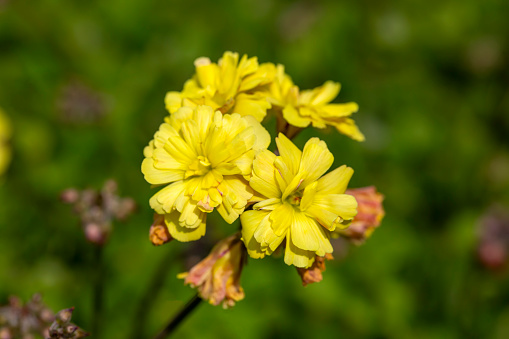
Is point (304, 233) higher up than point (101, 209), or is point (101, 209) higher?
point (304, 233)

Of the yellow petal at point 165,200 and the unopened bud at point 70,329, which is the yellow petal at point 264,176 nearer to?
the yellow petal at point 165,200

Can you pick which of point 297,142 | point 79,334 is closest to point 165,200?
point 79,334

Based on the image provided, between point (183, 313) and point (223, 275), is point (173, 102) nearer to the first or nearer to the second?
point (223, 275)

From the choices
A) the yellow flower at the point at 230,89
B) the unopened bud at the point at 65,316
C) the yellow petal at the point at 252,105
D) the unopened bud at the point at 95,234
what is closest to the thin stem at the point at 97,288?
the unopened bud at the point at 95,234

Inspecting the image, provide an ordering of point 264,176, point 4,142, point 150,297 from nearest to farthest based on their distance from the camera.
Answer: point 264,176
point 150,297
point 4,142

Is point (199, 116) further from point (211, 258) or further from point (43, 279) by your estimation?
point (43, 279)

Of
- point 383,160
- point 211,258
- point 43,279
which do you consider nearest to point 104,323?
point 43,279
